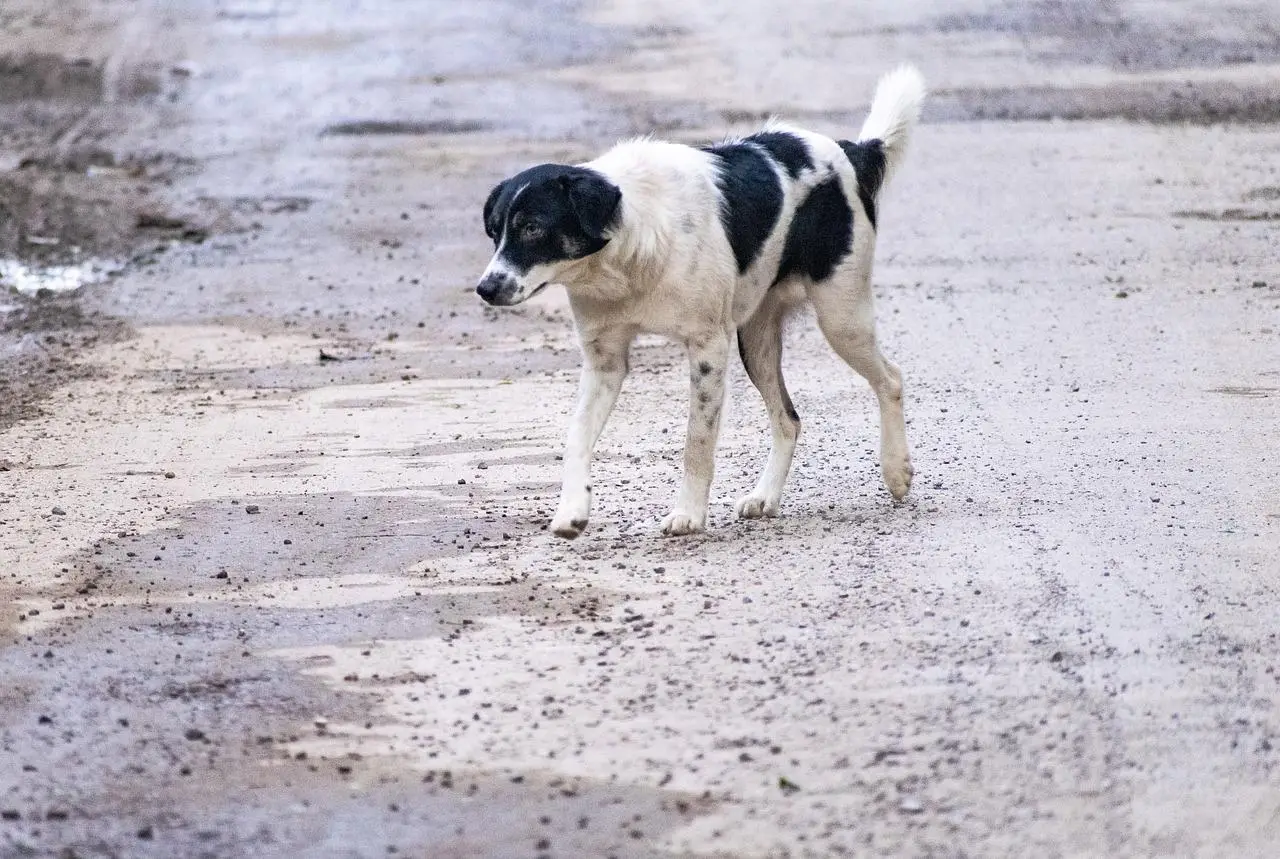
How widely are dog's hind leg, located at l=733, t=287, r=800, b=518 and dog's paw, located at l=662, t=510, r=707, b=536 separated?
360 millimetres

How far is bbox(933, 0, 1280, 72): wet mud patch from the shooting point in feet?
59.6

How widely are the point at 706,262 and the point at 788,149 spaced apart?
786mm

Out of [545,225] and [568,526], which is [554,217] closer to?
[545,225]

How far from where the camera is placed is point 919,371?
9.78m

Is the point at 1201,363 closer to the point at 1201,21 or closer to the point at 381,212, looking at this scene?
the point at 381,212

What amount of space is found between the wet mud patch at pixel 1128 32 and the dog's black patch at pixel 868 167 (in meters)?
10.7

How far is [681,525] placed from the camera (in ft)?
23.5

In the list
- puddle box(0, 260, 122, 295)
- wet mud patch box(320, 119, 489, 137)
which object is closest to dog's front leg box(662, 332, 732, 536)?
puddle box(0, 260, 122, 295)

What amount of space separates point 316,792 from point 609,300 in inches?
110

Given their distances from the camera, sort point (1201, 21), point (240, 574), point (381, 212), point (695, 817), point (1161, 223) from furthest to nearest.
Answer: point (1201, 21) < point (381, 212) < point (1161, 223) < point (240, 574) < point (695, 817)

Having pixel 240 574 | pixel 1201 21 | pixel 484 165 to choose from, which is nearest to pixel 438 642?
pixel 240 574

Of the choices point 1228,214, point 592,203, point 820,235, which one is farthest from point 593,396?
point 1228,214

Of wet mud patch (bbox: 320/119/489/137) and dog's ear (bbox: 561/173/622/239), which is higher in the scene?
dog's ear (bbox: 561/173/622/239)

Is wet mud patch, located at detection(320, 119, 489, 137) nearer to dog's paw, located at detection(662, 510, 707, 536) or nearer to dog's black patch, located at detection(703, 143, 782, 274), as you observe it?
dog's black patch, located at detection(703, 143, 782, 274)
